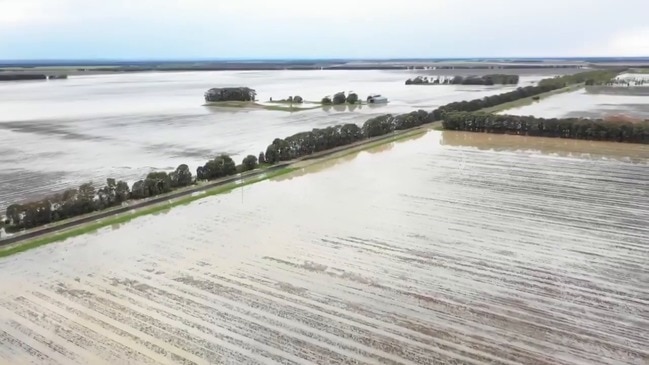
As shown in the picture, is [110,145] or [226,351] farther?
[110,145]

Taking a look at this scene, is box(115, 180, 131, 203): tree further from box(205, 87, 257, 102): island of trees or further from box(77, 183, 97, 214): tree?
box(205, 87, 257, 102): island of trees

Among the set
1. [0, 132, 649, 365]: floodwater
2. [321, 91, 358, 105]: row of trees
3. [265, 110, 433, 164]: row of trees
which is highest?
[321, 91, 358, 105]: row of trees

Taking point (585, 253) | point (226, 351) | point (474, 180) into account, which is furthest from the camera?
point (474, 180)

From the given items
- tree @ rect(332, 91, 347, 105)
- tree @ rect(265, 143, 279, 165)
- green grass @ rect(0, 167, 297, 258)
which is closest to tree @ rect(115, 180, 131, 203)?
green grass @ rect(0, 167, 297, 258)

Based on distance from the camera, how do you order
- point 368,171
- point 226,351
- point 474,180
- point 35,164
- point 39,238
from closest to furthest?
point 226,351, point 39,238, point 474,180, point 368,171, point 35,164

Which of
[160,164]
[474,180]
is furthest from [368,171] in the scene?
[160,164]

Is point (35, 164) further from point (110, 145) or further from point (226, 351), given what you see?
point (226, 351)

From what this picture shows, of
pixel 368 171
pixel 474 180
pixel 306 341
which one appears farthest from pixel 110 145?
pixel 306 341
